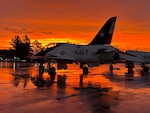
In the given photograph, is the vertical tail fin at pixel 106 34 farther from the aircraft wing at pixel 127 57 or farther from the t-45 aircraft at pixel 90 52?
the aircraft wing at pixel 127 57

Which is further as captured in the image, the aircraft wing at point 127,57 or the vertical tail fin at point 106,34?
the vertical tail fin at point 106,34

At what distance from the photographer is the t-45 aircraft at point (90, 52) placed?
2619 centimetres

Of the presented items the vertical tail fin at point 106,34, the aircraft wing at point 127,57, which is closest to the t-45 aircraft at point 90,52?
the vertical tail fin at point 106,34

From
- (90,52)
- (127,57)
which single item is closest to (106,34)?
(127,57)

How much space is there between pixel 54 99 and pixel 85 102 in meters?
1.44

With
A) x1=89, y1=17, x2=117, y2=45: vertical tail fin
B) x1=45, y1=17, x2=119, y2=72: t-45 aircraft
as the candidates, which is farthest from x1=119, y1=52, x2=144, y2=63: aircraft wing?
x1=89, y1=17, x2=117, y2=45: vertical tail fin

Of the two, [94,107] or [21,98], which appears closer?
[94,107]

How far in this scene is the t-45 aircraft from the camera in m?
26.2

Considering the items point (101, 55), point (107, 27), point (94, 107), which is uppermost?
point (107, 27)

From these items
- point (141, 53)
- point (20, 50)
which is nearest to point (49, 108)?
point (141, 53)

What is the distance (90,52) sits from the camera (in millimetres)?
27172

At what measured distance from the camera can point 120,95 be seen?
531 inches

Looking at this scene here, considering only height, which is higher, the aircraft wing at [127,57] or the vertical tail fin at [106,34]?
the vertical tail fin at [106,34]

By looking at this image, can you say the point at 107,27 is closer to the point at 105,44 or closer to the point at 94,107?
the point at 105,44
